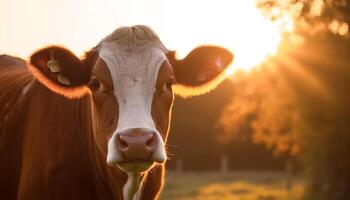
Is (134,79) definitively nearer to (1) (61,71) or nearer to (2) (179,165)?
(1) (61,71)

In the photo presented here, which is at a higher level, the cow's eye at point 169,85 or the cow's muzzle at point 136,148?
the cow's eye at point 169,85

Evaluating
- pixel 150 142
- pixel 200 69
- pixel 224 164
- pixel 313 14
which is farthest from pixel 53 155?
pixel 224 164

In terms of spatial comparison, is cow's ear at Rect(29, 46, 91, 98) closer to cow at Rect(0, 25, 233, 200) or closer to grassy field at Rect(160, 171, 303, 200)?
cow at Rect(0, 25, 233, 200)

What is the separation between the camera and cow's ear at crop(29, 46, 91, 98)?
20.9 feet

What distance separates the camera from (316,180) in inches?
1266

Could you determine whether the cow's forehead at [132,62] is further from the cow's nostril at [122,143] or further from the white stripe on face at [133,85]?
the cow's nostril at [122,143]

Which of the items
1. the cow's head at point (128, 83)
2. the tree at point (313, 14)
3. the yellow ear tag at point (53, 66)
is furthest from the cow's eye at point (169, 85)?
the tree at point (313, 14)

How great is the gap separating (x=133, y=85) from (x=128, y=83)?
A: 4 centimetres

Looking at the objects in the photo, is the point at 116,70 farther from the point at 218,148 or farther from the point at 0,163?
the point at 218,148

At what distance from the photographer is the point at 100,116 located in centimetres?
609

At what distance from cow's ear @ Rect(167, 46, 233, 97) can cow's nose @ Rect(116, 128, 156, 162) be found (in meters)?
1.20

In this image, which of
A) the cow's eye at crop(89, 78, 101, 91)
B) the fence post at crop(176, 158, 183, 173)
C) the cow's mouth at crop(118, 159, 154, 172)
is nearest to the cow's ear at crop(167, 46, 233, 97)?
the cow's eye at crop(89, 78, 101, 91)

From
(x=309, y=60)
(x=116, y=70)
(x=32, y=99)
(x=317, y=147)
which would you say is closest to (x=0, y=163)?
(x=32, y=99)

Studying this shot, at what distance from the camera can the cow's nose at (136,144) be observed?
539 centimetres
